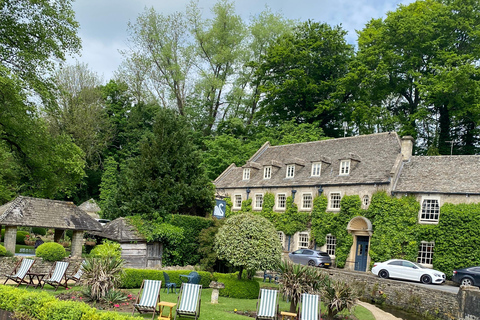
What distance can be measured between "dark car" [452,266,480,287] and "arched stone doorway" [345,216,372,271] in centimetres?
688

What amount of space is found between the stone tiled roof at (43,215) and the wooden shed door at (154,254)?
10.7 ft

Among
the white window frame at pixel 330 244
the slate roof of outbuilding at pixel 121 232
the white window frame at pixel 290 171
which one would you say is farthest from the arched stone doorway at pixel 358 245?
the slate roof of outbuilding at pixel 121 232

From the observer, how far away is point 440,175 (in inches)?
1169

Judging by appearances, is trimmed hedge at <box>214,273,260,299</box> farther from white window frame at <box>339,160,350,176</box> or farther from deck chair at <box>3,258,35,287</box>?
white window frame at <box>339,160,350,176</box>

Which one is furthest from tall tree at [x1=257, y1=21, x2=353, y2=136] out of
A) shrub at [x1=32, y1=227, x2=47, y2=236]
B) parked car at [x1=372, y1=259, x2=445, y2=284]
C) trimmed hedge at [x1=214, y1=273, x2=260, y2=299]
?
trimmed hedge at [x1=214, y1=273, x2=260, y2=299]

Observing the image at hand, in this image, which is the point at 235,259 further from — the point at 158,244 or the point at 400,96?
→ the point at 400,96

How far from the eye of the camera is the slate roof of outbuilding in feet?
82.3

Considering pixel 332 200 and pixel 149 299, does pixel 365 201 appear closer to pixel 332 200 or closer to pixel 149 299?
pixel 332 200

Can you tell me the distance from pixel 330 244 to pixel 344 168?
6.11 metres

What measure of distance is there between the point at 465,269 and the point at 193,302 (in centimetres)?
1787

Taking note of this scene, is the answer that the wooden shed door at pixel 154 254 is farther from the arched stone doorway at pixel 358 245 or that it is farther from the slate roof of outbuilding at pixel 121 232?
the arched stone doorway at pixel 358 245

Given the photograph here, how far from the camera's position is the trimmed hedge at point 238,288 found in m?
20.5

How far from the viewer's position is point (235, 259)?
2027cm

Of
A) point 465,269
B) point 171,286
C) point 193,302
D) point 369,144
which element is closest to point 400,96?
point 369,144
